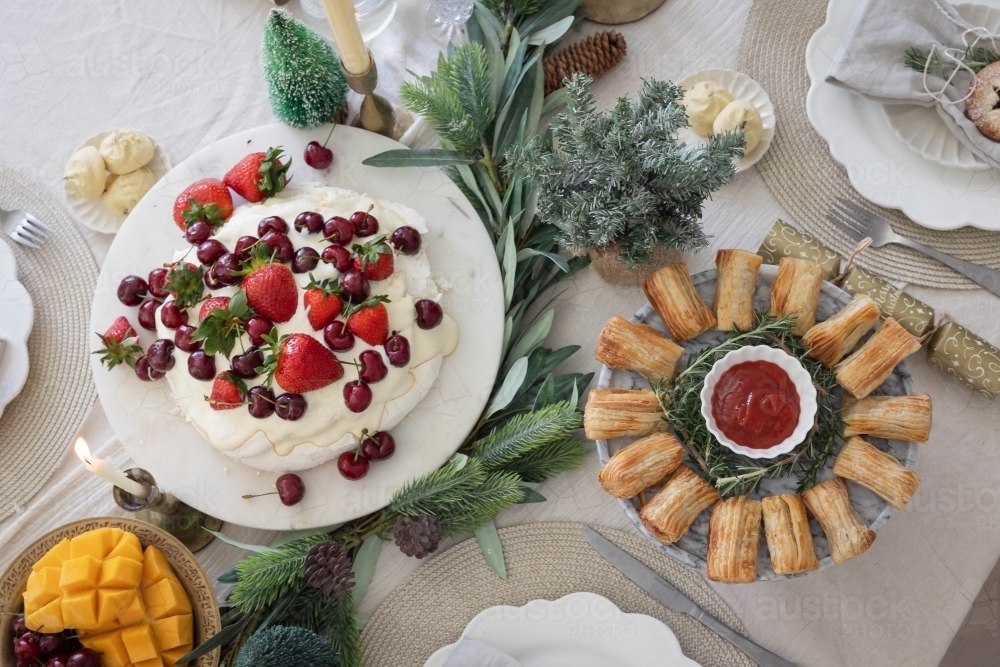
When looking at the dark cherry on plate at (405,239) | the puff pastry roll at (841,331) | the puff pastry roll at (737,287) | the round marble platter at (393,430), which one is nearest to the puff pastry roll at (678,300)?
the puff pastry roll at (737,287)

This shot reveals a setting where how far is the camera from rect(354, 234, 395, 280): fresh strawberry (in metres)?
1.15

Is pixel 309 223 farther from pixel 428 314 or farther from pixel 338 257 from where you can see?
pixel 428 314

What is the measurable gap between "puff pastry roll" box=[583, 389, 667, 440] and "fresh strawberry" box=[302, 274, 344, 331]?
38 centimetres

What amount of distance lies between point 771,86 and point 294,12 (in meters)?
0.83

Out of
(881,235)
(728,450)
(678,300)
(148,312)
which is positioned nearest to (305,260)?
(148,312)

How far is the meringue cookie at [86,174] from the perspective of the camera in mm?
1304

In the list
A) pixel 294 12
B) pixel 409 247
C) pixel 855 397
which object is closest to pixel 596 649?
pixel 855 397

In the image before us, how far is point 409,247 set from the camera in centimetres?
121

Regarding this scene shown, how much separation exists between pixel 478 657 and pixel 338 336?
1.60 feet

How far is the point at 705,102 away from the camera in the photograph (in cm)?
125

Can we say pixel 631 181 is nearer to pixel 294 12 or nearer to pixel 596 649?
pixel 596 649

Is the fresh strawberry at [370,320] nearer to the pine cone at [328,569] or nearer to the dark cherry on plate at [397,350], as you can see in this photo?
the dark cherry on plate at [397,350]

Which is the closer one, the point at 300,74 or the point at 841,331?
the point at 841,331

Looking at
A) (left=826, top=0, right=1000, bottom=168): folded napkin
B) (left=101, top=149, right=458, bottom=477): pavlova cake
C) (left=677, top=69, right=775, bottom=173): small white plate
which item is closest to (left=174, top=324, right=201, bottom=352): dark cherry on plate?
(left=101, top=149, right=458, bottom=477): pavlova cake
